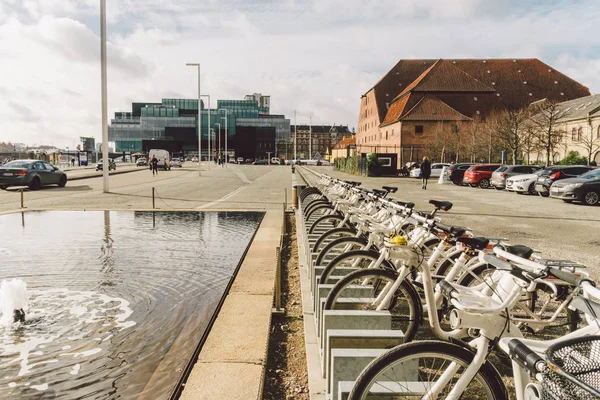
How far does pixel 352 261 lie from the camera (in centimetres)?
532

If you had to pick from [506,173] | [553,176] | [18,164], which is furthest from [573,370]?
[506,173]

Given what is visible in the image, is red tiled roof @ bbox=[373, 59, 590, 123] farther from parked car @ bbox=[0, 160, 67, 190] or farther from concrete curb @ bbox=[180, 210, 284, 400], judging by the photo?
concrete curb @ bbox=[180, 210, 284, 400]

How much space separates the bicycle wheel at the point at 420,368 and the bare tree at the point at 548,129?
46.1 m

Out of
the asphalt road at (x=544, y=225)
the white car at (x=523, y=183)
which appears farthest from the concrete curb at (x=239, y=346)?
the white car at (x=523, y=183)

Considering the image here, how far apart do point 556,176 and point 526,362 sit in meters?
26.0

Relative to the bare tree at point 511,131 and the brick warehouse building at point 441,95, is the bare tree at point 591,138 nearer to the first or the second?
the bare tree at point 511,131

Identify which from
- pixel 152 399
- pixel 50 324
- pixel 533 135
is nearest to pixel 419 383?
pixel 152 399

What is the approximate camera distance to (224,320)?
5.27 metres

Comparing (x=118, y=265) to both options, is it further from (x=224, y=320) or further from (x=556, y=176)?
(x=556, y=176)

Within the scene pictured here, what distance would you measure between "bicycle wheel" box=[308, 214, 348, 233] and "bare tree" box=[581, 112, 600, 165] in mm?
50604

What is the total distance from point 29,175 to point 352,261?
24188 mm

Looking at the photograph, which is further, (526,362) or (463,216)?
(463,216)

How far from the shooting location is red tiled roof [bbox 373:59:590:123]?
77.4 meters

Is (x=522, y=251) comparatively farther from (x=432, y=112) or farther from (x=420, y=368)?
(x=432, y=112)
